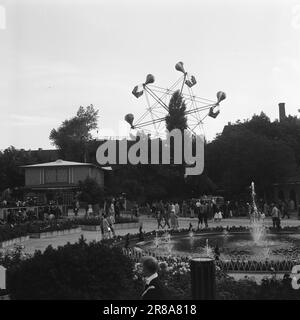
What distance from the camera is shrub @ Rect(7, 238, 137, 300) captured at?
Result: 27.6 ft

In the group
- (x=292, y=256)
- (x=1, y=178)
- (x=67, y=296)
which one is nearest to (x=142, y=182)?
(x=1, y=178)

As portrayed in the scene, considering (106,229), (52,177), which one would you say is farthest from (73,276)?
(52,177)

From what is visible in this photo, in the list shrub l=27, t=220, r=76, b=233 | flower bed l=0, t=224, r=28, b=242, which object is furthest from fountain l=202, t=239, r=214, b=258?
shrub l=27, t=220, r=76, b=233

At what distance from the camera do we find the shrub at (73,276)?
331 inches

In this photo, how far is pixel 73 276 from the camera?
8547 mm

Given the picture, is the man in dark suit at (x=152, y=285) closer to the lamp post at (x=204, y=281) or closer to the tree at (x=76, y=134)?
the lamp post at (x=204, y=281)

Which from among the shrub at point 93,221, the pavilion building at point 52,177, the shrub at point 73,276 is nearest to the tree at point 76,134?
the pavilion building at point 52,177

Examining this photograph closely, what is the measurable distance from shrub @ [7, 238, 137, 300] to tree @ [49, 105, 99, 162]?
5448cm

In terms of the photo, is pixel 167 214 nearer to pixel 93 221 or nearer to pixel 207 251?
pixel 93 221

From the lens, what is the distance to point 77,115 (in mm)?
71188

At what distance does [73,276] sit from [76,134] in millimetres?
60950

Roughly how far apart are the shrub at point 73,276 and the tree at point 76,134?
5448cm

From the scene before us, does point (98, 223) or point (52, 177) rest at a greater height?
point (52, 177)
